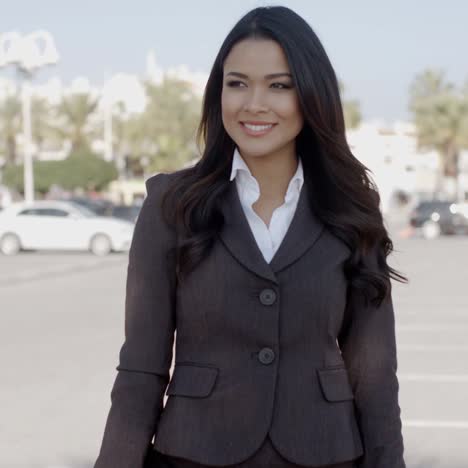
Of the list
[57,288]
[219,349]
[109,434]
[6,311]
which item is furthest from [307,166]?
[57,288]

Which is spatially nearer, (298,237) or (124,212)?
(298,237)

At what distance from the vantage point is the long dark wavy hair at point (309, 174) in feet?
8.20

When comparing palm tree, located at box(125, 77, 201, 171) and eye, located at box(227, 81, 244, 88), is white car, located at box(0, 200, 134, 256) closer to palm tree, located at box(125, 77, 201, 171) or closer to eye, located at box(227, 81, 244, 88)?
eye, located at box(227, 81, 244, 88)

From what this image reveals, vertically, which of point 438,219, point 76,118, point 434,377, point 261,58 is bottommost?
point 438,219

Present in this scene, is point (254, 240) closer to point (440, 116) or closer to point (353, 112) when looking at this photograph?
point (440, 116)

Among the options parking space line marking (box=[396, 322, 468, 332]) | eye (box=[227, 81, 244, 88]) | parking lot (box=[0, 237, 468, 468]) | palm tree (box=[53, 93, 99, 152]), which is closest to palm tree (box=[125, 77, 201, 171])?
palm tree (box=[53, 93, 99, 152])

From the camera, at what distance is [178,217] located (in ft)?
8.30

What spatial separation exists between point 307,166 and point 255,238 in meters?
0.26

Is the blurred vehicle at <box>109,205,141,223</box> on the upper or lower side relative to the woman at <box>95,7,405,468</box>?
lower

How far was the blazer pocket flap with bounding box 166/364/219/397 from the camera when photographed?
7.97 feet

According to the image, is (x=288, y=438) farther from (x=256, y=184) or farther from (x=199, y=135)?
(x=199, y=135)

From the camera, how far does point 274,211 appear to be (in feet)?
8.57

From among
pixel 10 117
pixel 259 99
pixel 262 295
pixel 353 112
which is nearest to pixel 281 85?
pixel 259 99

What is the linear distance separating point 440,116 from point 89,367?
64.1 m
